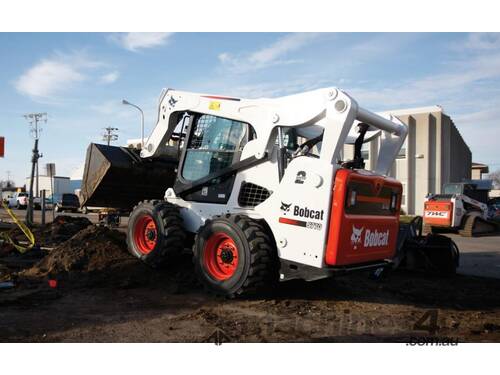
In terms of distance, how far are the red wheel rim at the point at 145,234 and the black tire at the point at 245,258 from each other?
4.48 ft

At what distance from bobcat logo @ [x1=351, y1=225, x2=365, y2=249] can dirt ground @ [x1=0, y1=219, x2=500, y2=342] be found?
2.97ft

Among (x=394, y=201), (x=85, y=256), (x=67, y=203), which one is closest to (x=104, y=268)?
(x=85, y=256)

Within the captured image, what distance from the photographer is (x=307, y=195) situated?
5648mm

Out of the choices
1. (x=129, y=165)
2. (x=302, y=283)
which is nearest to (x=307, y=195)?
(x=302, y=283)

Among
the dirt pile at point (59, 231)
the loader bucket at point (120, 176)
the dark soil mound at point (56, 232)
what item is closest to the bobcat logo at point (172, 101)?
the loader bucket at point (120, 176)

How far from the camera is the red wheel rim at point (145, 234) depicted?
741 cm

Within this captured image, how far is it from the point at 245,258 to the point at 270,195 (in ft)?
3.07

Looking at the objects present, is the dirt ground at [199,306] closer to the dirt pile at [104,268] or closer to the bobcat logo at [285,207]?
the dirt pile at [104,268]

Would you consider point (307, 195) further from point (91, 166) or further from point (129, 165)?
point (91, 166)

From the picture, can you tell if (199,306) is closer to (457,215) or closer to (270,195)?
(270,195)

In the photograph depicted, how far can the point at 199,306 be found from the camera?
19.6ft

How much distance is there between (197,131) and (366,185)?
117 inches

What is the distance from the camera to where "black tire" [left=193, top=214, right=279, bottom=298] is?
580cm

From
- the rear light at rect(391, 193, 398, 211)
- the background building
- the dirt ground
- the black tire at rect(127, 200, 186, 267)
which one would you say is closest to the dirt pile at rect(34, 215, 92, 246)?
the dirt ground
